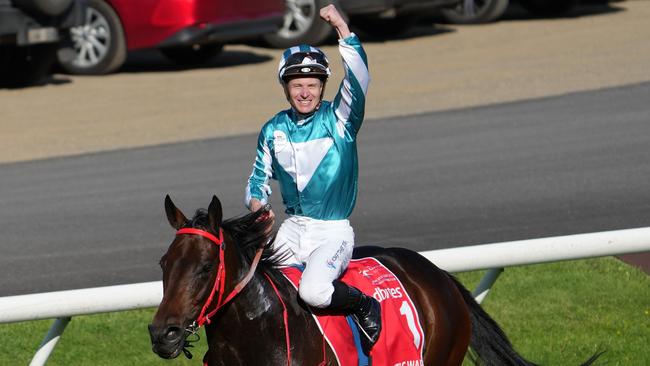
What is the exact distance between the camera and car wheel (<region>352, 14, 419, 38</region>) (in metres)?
22.6

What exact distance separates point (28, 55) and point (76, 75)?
113 centimetres

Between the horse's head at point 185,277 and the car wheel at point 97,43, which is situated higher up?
the horse's head at point 185,277

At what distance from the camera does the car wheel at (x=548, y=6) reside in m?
23.7

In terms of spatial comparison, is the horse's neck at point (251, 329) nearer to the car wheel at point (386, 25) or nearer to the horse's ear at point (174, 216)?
the horse's ear at point (174, 216)

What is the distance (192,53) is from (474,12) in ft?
Answer: 15.8

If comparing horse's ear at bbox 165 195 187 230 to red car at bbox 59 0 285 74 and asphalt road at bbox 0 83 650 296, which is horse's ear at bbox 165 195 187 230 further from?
red car at bbox 59 0 285 74

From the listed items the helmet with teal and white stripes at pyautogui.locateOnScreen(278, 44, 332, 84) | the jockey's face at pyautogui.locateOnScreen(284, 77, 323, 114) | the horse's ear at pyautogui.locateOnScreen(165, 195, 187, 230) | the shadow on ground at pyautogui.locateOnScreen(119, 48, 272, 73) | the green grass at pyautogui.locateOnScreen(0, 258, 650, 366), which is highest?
the helmet with teal and white stripes at pyautogui.locateOnScreen(278, 44, 332, 84)

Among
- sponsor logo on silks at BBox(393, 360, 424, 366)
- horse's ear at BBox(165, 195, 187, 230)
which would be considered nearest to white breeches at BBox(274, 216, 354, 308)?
sponsor logo on silks at BBox(393, 360, 424, 366)

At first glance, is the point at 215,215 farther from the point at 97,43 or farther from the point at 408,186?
the point at 97,43

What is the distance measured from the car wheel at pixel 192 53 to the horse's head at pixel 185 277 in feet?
48.0

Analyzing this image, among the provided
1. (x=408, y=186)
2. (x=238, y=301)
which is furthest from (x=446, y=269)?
(x=408, y=186)

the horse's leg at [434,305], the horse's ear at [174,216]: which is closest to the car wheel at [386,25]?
the horse's leg at [434,305]

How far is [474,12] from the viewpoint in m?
23.2

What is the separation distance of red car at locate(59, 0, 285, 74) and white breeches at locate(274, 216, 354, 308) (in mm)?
12085
